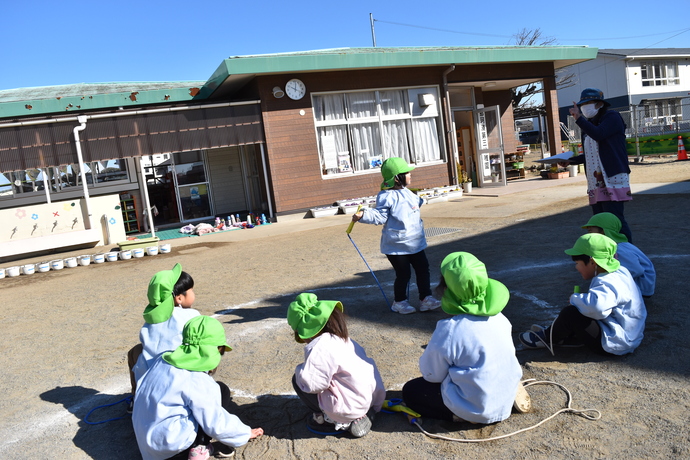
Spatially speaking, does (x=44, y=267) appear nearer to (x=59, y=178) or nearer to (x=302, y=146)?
(x=59, y=178)

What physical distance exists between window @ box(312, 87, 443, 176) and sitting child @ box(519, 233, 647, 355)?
11.7 metres

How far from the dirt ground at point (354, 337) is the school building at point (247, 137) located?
3554 millimetres

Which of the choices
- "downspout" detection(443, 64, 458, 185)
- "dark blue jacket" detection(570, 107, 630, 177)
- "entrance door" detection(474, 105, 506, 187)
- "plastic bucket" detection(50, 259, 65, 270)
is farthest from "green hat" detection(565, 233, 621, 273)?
"entrance door" detection(474, 105, 506, 187)

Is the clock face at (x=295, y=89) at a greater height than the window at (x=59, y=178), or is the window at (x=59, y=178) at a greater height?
the clock face at (x=295, y=89)

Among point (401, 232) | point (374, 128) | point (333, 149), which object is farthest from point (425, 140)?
point (401, 232)

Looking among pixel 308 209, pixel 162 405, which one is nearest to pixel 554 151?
pixel 308 209

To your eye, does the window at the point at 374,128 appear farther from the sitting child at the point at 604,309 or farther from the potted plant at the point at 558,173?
the sitting child at the point at 604,309

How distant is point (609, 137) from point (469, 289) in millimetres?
3620

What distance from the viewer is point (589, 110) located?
228 inches

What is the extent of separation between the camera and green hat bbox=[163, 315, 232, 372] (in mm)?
2967

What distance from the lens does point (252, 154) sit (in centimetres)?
1653

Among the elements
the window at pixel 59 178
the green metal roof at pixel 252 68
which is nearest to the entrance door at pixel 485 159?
the green metal roof at pixel 252 68

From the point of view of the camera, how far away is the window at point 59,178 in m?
15.0

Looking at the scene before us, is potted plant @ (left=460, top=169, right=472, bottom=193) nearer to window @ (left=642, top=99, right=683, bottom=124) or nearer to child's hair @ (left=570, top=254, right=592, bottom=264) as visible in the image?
window @ (left=642, top=99, right=683, bottom=124)
